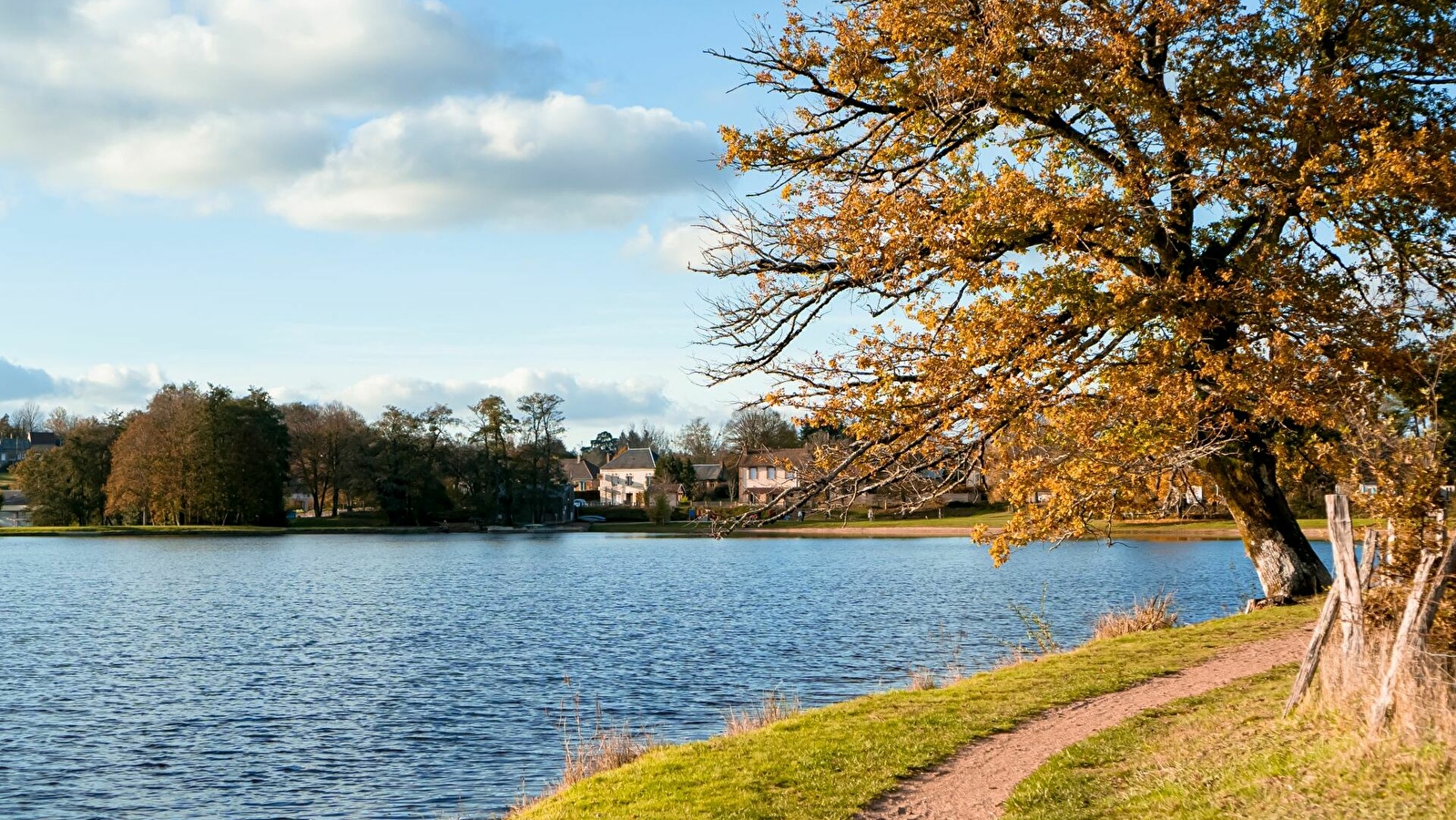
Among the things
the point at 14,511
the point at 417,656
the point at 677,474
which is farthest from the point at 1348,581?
the point at 14,511

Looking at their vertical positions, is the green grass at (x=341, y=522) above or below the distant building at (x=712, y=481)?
below

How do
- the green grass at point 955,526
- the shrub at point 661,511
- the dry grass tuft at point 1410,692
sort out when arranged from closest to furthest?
the dry grass tuft at point 1410,692 → the green grass at point 955,526 → the shrub at point 661,511

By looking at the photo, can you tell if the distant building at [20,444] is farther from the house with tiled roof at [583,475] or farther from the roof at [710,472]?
the roof at [710,472]

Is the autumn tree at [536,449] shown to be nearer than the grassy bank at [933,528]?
No

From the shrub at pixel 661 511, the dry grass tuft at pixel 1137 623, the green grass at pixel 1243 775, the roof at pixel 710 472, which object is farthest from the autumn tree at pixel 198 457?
the green grass at pixel 1243 775

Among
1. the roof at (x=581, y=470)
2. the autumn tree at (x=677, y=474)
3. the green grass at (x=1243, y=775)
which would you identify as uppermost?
the roof at (x=581, y=470)

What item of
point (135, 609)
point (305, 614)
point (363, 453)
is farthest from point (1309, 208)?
point (363, 453)

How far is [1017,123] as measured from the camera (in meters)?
15.9

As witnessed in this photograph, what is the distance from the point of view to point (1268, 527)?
1983cm

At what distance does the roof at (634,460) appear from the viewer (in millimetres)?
142975

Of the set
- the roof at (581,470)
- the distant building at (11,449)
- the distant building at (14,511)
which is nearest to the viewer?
the distant building at (14,511)

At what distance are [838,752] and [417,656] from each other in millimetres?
16845

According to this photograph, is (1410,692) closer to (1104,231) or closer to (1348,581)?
(1348,581)

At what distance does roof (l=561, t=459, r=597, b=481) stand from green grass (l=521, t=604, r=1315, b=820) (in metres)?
142
